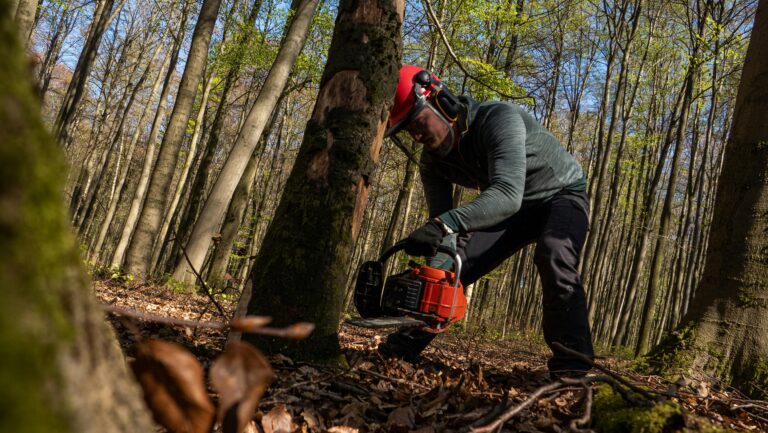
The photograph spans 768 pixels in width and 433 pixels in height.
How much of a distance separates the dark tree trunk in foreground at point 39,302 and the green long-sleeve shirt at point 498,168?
2.52m

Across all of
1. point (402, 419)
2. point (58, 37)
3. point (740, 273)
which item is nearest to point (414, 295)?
point (402, 419)

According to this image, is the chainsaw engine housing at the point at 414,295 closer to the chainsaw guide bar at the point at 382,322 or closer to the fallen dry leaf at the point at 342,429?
the chainsaw guide bar at the point at 382,322

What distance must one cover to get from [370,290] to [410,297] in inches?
12.7

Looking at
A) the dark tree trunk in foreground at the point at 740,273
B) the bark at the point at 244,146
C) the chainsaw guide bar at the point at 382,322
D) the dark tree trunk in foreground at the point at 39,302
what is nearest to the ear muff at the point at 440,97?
the chainsaw guide bar at the point at 382,322

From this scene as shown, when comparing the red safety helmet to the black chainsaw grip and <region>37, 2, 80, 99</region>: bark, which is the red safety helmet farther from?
<region>37, 2, 80, 99</region>: bark

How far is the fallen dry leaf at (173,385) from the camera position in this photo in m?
0.77

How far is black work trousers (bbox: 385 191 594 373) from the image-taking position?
3.18 m

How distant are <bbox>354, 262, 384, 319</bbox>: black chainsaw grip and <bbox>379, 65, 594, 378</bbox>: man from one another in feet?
1.06

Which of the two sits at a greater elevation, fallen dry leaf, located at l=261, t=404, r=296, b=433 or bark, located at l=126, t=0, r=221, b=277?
bark, located at l=126, t=0, r=221, b=277

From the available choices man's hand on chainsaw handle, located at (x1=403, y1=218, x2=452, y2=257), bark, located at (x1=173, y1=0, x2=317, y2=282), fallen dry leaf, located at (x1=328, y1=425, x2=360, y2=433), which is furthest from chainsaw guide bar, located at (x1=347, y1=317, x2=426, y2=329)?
bark, located at (x1=173, y1=0, x2=317, y2=282)

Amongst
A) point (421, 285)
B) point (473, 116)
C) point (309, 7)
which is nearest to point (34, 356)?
point (421, 285)

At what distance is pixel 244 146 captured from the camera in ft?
26.6

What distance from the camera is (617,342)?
1767 centimetres

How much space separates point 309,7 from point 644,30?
16.5 meters
